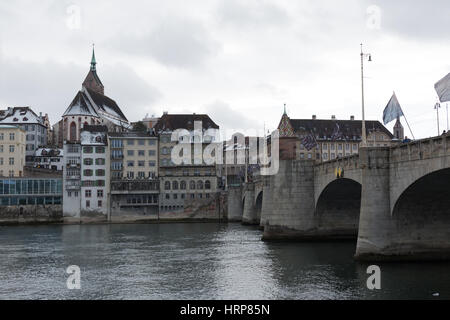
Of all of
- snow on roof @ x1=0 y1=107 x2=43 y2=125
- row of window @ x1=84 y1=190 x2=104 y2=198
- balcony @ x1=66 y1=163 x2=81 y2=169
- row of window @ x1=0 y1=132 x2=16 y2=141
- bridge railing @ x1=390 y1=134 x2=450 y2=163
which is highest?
snow on roof @ x1=0 y1=107 x2=43 y2=125

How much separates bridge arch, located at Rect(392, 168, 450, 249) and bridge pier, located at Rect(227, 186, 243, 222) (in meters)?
79.6

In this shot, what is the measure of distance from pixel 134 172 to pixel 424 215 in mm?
92117


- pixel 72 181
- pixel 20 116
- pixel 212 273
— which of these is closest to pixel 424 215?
pixel 212 273

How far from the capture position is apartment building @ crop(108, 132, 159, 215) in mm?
123188

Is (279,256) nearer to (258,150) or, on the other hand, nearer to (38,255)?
(38,255)

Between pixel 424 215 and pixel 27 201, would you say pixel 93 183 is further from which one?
pixel 424 215

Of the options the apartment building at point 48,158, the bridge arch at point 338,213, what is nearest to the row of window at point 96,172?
the apartment building at point 48,158

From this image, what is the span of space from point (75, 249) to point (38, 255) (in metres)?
6.64

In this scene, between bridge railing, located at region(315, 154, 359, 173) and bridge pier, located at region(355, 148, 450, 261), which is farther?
bridge railing, located at region(315, 154, 359, 173)

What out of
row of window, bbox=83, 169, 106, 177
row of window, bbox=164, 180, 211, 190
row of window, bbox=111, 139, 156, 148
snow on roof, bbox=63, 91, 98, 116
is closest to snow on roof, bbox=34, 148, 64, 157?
snow on roof, bbox=63, 91, 98, 116

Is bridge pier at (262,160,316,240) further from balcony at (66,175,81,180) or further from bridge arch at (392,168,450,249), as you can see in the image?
balcony at (66,175,81,180)
